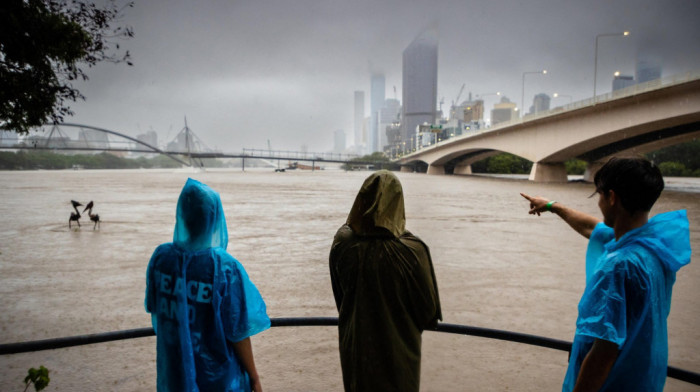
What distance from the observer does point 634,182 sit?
165 cm

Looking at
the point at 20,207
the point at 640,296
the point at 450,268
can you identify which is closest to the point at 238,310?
the point at 640,296

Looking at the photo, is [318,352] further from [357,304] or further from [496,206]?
[496,206]

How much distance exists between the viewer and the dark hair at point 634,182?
5.36 feet

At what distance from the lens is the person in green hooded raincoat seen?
79.6 inches

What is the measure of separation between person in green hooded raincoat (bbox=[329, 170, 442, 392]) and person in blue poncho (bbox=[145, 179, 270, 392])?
20.3 inches

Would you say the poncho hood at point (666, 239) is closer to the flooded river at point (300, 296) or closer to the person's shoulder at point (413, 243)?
the person's shoulder at point (413, 243)

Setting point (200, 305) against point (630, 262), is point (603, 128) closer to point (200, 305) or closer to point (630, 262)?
point (630, 262)

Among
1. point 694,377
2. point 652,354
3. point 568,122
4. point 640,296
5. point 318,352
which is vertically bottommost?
point 318,352

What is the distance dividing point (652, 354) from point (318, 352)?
3313mm

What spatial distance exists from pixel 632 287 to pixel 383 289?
107cm

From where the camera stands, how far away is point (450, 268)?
305 inches

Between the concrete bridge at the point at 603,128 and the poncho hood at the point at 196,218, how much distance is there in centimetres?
2936

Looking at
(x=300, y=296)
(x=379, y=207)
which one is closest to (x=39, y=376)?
(x=379, y=207)

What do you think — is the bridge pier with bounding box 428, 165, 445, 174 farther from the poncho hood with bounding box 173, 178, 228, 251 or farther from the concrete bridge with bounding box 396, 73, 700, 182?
the poncho hood with bounding box 173, 178, 228, 251
